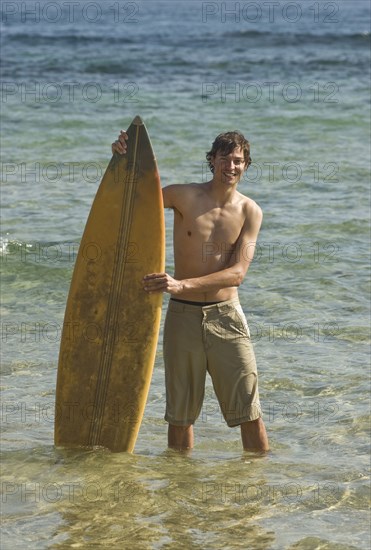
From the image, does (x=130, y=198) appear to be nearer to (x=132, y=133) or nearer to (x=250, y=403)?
(x=132, y=133)

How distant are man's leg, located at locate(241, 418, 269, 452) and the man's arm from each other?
0.81m

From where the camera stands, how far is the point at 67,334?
19.1ft

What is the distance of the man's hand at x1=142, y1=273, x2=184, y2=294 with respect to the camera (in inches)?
203

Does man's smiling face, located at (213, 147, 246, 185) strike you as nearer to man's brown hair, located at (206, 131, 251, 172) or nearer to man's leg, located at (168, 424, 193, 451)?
man's brown hair, located at (206, 131, 251, 172)

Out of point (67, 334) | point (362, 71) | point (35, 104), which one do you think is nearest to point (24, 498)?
point (67, 334)

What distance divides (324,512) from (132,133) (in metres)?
2.21

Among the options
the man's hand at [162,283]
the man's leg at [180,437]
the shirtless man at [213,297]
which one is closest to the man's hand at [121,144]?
the shirtless man at [213,297]

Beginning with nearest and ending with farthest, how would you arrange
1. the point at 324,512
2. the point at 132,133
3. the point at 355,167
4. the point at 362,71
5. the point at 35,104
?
the point at 324,512 < the point at 132,133 < the point at 355,167 < the point at 35,104 < the point at 362,71

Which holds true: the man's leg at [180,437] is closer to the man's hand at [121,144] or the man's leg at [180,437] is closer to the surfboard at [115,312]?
the surfboard at [115,312]

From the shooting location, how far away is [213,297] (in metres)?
5.37

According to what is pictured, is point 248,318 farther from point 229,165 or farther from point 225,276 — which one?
point 229,165

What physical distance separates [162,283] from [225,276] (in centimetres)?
32

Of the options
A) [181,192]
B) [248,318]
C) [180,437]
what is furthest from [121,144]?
[248,318]

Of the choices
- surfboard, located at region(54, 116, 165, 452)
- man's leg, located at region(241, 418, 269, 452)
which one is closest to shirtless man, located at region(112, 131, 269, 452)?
man's leg, located at region(241, 418, 269, 452)
